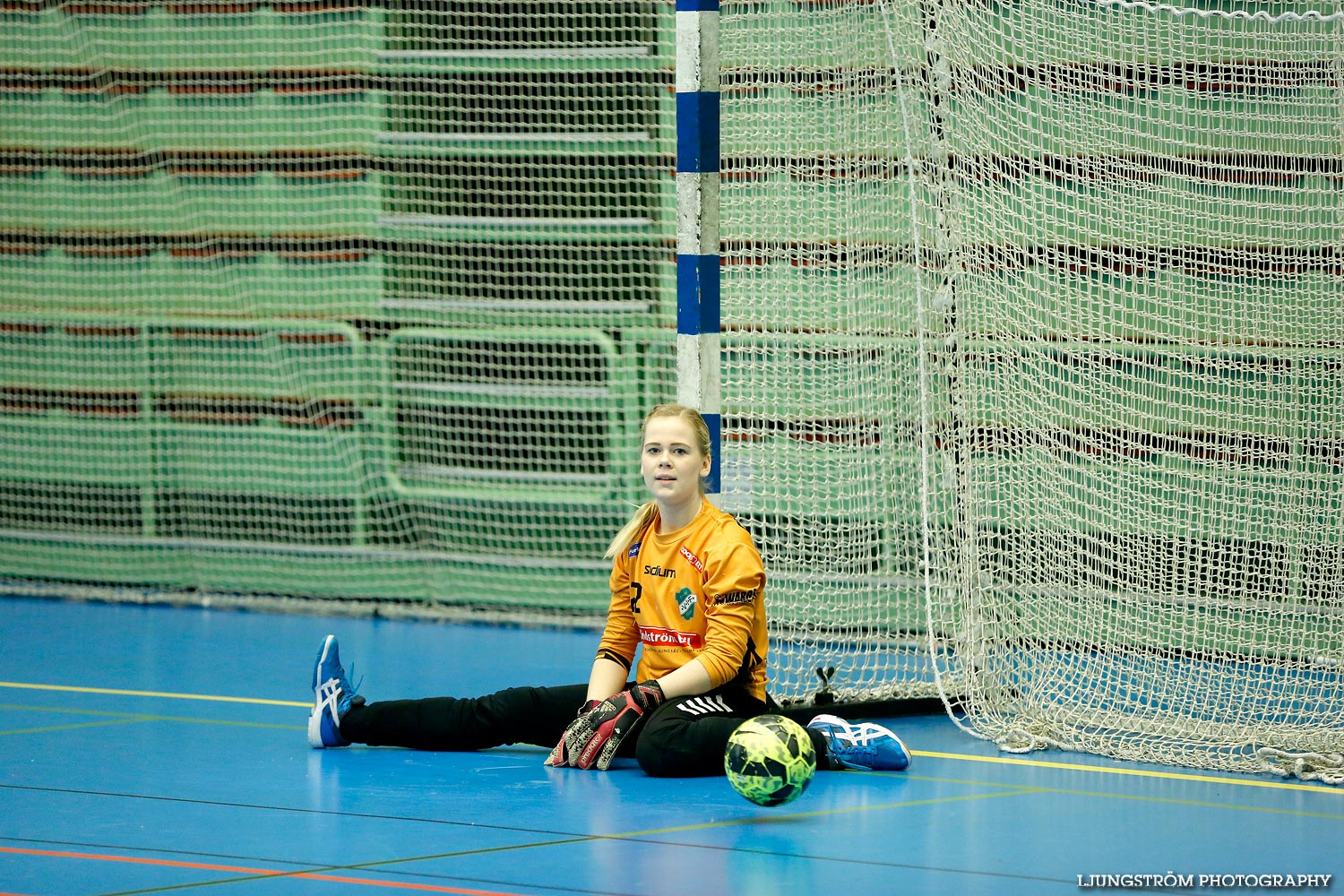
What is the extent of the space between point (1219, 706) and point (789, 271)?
2.10 m

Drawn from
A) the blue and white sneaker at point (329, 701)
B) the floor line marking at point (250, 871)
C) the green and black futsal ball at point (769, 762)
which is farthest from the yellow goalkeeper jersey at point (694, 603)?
the floor line marking at point (250, 871)

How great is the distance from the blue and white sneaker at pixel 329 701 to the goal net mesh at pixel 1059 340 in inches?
61.5

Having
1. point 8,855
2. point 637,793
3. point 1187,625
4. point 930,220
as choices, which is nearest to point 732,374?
point 930,220

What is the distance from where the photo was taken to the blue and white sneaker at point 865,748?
4938mm

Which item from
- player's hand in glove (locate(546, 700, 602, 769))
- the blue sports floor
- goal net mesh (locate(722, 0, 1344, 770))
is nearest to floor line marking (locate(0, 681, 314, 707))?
the blue sports floor

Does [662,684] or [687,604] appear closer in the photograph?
[662,684]

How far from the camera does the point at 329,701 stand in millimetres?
5227

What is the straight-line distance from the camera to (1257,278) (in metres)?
6.14

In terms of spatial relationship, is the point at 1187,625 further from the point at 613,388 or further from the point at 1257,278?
the point at 613,388

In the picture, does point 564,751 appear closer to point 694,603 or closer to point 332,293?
point 694,603

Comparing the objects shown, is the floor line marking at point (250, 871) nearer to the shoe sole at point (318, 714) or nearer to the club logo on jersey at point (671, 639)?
the shoe sole at point (318, 714)

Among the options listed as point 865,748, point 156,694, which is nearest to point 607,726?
point 865,748

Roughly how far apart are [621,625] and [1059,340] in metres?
2.10

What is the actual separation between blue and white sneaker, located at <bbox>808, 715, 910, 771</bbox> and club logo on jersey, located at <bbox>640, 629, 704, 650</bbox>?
45 cm
